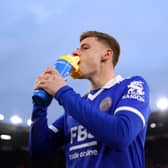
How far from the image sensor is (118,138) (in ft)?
5.17

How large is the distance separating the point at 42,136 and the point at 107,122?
0.49 meters

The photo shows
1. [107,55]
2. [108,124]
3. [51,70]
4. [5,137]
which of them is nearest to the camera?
[108,124]

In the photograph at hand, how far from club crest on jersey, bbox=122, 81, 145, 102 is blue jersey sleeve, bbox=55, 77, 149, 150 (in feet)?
0.32

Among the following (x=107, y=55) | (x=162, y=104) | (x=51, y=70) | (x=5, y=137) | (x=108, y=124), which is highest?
(x=5, y=137)

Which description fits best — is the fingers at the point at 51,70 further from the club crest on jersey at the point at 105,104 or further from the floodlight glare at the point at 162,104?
the floodlight glare at the point at 162,104

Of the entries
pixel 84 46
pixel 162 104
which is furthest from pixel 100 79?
pixel 162 104

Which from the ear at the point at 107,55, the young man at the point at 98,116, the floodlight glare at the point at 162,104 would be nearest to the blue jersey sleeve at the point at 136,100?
the young man at the point at 98,116

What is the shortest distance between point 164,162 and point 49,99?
1200 cm

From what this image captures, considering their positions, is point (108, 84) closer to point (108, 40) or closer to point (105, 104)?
point (105, 104)

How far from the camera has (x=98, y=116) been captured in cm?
161

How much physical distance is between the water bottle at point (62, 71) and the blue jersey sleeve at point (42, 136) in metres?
0.24

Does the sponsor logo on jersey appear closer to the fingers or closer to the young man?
the young man

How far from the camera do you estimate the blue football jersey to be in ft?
5.23

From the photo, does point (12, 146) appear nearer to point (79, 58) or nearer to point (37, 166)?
point (37, 166)
